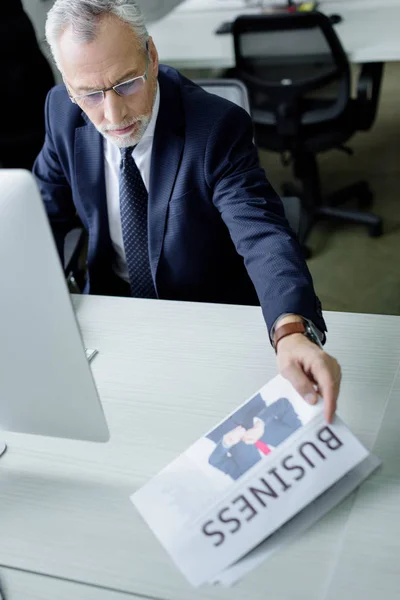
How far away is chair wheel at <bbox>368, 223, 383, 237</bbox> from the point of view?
297 centimetres

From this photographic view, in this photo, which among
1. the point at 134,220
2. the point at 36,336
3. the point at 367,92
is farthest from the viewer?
the point at 367,92

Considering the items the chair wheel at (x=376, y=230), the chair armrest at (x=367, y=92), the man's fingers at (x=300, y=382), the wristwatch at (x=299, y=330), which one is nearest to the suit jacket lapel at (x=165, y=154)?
the wristwatch at (x=299, y=330)

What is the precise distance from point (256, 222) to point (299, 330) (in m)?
0.32

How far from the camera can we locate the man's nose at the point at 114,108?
→ 1.42 metres

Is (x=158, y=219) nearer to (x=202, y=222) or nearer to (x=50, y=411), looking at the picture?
(x=202, y=222)

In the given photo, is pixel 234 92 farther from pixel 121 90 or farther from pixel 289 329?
pixel 289 329

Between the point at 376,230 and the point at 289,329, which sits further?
the point at 376,230

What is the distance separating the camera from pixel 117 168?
1638mm

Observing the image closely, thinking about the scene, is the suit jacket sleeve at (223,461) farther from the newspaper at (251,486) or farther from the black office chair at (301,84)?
the black office chair at (301,84)

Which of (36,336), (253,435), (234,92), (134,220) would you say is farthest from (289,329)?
(234,92)

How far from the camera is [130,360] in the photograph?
1.35 metres

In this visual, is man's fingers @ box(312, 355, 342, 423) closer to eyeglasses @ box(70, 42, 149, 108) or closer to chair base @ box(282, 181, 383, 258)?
eyeglasses @ box(70, 42, 149, 108)

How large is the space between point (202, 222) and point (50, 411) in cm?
73

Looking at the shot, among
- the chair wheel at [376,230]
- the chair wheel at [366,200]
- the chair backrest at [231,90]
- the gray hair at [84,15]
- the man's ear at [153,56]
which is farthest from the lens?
the chair wheel at [366,200]
